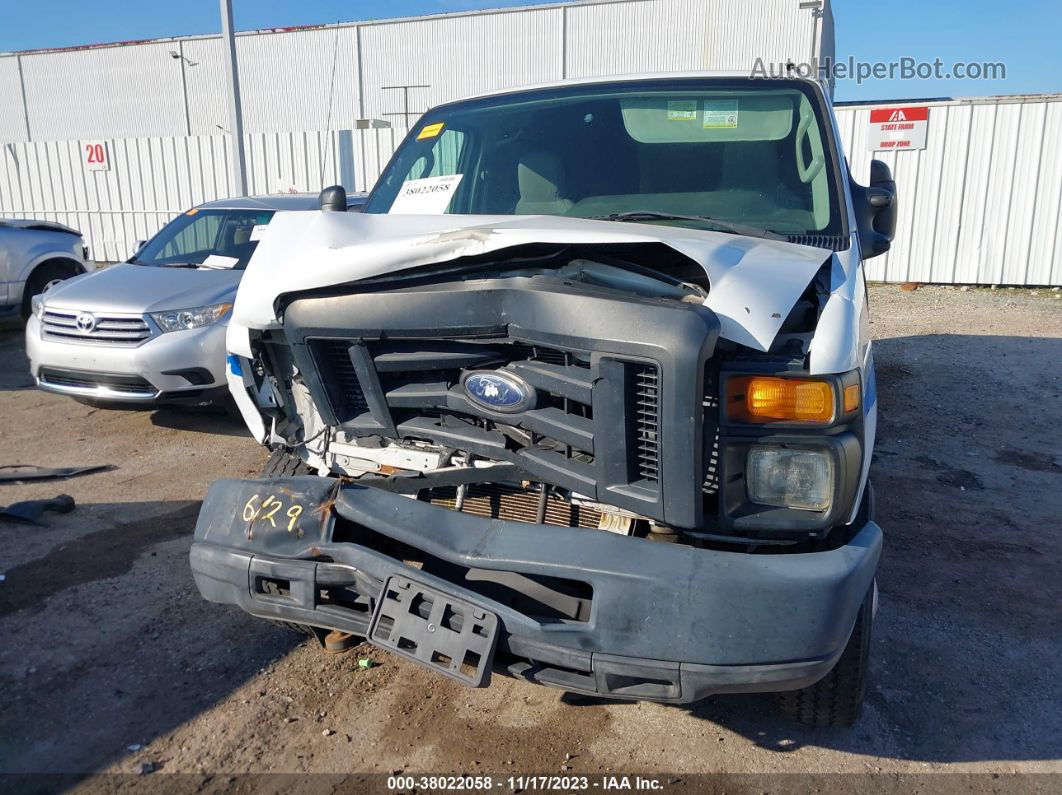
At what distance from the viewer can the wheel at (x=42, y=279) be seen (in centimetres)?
977

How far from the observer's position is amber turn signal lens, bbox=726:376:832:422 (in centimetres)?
211

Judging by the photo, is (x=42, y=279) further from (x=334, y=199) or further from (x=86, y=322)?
(x=334, y=199)

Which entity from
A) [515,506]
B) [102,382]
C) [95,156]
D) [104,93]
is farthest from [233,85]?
[104,93]

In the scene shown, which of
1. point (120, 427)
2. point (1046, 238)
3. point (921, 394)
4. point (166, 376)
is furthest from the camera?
point (1046, 238)

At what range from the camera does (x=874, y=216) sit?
362 cm

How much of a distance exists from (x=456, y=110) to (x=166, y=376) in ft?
9.61

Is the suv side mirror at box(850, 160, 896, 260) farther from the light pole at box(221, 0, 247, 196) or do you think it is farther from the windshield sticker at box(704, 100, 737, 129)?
the light pole at box(221, 0, 247, 196)

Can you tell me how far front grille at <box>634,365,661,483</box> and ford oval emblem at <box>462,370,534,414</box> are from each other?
321mm

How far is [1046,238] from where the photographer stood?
12148mm

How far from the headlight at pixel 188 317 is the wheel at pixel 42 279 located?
4.94m

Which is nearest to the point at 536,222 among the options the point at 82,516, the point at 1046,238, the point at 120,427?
the point at 82,516

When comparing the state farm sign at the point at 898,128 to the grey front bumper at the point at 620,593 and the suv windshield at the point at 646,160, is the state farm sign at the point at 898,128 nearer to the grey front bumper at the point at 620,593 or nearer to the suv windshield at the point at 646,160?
the suv windshield at the point at 646,160

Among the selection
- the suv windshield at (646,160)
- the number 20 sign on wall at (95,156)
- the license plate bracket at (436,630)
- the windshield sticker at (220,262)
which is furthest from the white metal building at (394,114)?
the license plate bracket at (436,630)

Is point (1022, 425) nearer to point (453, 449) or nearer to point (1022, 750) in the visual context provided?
point (1022, 750)
